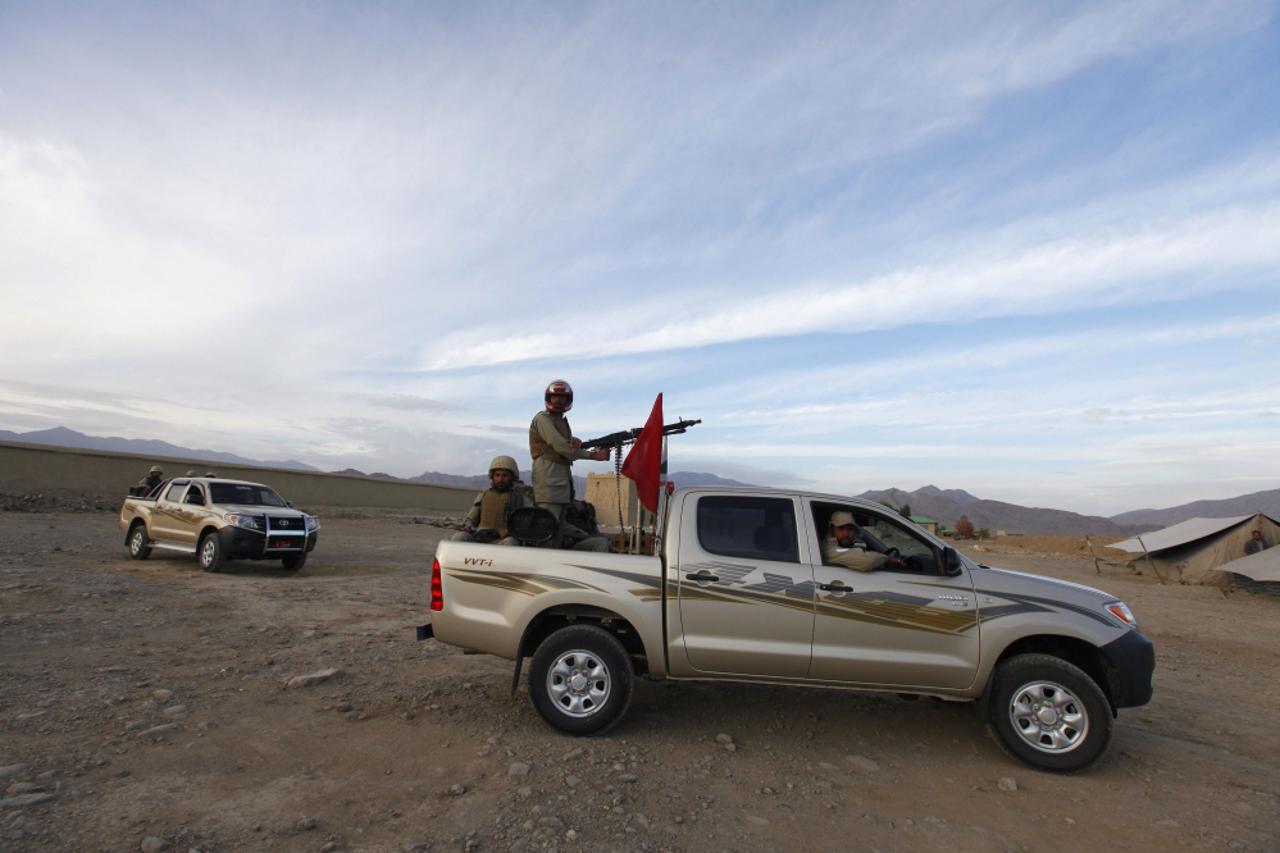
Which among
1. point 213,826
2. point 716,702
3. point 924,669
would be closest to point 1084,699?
point 924,669

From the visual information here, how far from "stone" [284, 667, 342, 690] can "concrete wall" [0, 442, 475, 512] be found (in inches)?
871

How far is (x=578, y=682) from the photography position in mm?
5023

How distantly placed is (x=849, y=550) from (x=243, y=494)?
1233 centimetres

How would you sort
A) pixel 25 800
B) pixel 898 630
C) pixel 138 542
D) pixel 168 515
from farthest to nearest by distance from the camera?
1. pixel 138 542
2. pixel 168 515
3. pixel 898 630
4. pixel 25 800

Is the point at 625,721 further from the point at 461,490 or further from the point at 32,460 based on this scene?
the point at 461,490

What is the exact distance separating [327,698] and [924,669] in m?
4.46

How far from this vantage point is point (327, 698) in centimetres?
564

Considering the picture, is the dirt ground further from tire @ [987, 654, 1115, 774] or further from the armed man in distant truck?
the armed man in distant truck

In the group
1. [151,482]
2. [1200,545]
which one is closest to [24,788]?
[151,482]

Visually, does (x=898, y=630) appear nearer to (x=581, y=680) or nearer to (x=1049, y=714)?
(x=1049, y=714)

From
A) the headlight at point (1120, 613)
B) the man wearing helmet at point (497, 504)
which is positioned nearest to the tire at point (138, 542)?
the man wearing helmet at point (497, 504)

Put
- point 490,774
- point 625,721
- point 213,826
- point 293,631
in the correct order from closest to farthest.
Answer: point 213,826 < point 490,774 < point 625,721 < point 293,631

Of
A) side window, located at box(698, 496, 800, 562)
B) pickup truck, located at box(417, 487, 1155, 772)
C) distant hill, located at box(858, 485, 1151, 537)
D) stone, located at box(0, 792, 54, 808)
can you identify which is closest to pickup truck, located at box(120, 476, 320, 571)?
pickup truck, located at box(417, 487, 1155, 772)

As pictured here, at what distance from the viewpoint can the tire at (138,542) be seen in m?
13.5
